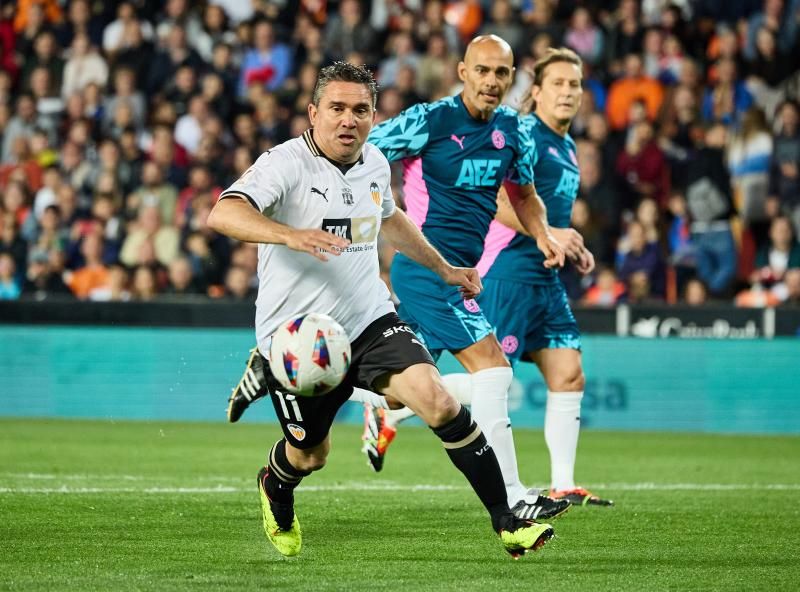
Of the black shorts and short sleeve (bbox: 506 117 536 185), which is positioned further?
short sleeve (bbox: 506 117 536 185)

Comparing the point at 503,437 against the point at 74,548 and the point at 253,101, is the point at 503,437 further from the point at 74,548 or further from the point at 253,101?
the point at 253,101

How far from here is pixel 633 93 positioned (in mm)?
17109

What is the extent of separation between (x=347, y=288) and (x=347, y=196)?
1.33ft

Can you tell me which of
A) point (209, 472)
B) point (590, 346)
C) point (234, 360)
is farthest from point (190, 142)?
point (209, 472)

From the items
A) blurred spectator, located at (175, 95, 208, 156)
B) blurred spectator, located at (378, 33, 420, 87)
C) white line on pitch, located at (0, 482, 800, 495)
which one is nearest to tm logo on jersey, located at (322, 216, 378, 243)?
white line on pitch, located at (0, 482, 800, 495)

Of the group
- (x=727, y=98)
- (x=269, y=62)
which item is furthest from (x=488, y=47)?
(x=269, y=62)

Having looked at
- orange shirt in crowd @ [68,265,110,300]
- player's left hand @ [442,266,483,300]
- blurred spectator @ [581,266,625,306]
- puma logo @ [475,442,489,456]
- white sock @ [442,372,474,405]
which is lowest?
orange shirt in crowd @ [68,265,110,300]

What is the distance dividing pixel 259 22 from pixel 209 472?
9788 mm

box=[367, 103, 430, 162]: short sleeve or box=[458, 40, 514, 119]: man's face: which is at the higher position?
box=[458, 40, 514, 119]: man's face

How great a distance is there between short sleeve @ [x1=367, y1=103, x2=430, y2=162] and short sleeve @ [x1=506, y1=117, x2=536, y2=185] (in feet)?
1.83

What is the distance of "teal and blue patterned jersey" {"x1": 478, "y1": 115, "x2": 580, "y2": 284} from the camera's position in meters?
8.95

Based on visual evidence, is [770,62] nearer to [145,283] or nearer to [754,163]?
[754,163]

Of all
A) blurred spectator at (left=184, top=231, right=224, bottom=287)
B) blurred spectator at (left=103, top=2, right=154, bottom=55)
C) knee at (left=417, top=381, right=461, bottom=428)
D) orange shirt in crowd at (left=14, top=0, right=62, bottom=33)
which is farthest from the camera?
orange shirt in crowd at (left=14, top=0, right=62, bottom=33)

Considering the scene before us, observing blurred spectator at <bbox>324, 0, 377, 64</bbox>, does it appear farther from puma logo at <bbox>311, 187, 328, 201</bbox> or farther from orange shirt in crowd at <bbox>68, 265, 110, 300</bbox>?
puma logo at <bbox>311, 187, 328, 201</bbox>
